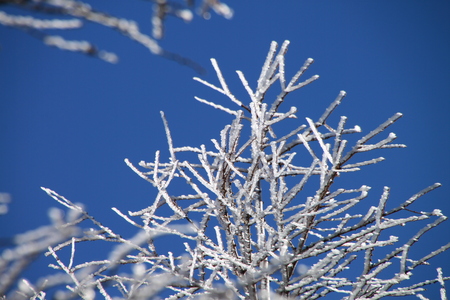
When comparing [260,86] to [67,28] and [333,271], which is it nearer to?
[333,271]

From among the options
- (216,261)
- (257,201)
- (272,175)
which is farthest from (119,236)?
(272,175)

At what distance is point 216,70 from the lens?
9.89ft

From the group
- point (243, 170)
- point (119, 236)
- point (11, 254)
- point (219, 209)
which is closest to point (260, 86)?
point (243, 170)

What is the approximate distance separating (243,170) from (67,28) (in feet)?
8.64

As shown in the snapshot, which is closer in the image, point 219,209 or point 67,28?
point 67,28

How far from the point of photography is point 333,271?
2.74m

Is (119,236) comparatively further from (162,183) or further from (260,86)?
(260,86)

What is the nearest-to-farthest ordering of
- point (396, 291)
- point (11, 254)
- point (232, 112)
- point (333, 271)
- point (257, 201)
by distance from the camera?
point (11, 254) < point (396, 291) < point (333, 271) < point (257, 201) < point (232, 112)

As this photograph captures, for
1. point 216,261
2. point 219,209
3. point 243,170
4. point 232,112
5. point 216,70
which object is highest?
point 216,70

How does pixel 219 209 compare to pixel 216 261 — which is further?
pixel 219 209

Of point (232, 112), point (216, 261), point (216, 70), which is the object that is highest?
point (216, 70)

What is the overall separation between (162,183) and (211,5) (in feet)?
7.27

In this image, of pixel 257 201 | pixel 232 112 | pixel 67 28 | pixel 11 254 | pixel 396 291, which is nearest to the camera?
pixel 67 28

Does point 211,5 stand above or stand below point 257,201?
below
